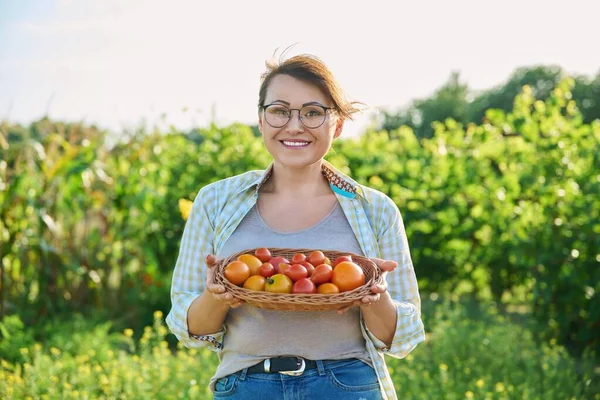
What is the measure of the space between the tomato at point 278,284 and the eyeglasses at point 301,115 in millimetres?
422

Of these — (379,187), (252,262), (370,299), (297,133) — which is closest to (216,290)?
(252,262)

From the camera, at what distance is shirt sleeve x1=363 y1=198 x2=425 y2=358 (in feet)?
6.43

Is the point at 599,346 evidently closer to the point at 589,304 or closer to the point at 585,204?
the point at 589,304

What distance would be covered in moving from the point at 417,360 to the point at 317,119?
3.10 m

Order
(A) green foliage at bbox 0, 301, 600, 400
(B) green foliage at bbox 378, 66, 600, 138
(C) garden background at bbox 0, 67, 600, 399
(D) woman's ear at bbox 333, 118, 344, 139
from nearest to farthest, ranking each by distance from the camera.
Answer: (D) woman's ear at bbox 333, 118, 344, 139, (A) green foliage at bbox 0, 301, 600, 400, (C) garden background at bbox 0, 67, 600, 399, (B) green foliage at bbox 378, 66, 600, 138

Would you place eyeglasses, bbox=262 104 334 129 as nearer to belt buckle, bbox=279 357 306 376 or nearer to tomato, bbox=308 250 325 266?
tomato, bbox=308 250 325 266

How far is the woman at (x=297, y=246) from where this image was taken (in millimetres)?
1884

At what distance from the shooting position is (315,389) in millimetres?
1858

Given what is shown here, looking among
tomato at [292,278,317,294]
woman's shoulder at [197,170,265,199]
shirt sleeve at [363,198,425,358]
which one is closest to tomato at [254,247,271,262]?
tomato at [292,278,317,294]

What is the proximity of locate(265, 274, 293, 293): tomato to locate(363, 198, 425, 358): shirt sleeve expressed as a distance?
26cm

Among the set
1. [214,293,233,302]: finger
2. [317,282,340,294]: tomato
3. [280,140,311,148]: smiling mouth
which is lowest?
[214,293,233,302]: finger

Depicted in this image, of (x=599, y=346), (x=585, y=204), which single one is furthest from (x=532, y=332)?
(x=585, y=204)

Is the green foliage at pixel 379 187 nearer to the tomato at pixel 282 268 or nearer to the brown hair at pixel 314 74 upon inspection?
the brown hair at pixel 314 74

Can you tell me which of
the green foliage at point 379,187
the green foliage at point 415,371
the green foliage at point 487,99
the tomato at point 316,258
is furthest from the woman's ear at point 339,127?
the green foliage at point 487,99
